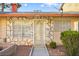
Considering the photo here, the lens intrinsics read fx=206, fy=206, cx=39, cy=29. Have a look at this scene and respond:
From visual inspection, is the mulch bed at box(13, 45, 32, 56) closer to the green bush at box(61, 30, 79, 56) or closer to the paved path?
the paved path

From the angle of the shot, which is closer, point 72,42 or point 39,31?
point 72,42

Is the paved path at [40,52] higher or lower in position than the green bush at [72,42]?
lower

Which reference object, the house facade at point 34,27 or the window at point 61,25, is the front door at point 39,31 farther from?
the window at point 61,25

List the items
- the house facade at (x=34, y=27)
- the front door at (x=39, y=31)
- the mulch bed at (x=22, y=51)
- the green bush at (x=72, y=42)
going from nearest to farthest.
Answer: the green bush at (x=72, y=42) < the mulch bed at (x=22, y=51) < the house facade at (x=34, y=27) < the front door at (x=39, y=31)

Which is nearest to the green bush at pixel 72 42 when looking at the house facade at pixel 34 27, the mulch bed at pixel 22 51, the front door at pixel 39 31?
the mulch bed at pixel 22 51

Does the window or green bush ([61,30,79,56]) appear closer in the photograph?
green bush ([61,30,79,56])

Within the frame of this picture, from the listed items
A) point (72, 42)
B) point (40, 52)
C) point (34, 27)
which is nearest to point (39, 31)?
point (34, 27)

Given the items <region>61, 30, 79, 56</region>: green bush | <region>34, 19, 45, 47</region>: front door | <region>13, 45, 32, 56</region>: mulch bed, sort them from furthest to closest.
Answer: <region>34, 19, 45, 47</region>: front door < <region>13, 45, 32, 56</region>: mulch bed < <region>61, 30, 79, 56</region>: green bush

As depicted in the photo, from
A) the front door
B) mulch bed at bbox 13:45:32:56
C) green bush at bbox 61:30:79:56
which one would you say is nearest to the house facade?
the front door

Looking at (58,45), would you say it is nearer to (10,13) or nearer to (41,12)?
(41,12)

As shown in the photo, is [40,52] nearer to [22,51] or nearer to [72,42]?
[22,51]

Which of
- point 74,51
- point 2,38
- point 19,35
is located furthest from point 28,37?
point 74,51

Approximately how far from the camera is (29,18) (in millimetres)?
13945

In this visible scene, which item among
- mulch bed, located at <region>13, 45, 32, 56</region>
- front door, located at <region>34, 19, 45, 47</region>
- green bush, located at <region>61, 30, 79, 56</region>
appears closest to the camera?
green bush, located at <region>61, 30, 79, 56</region>
